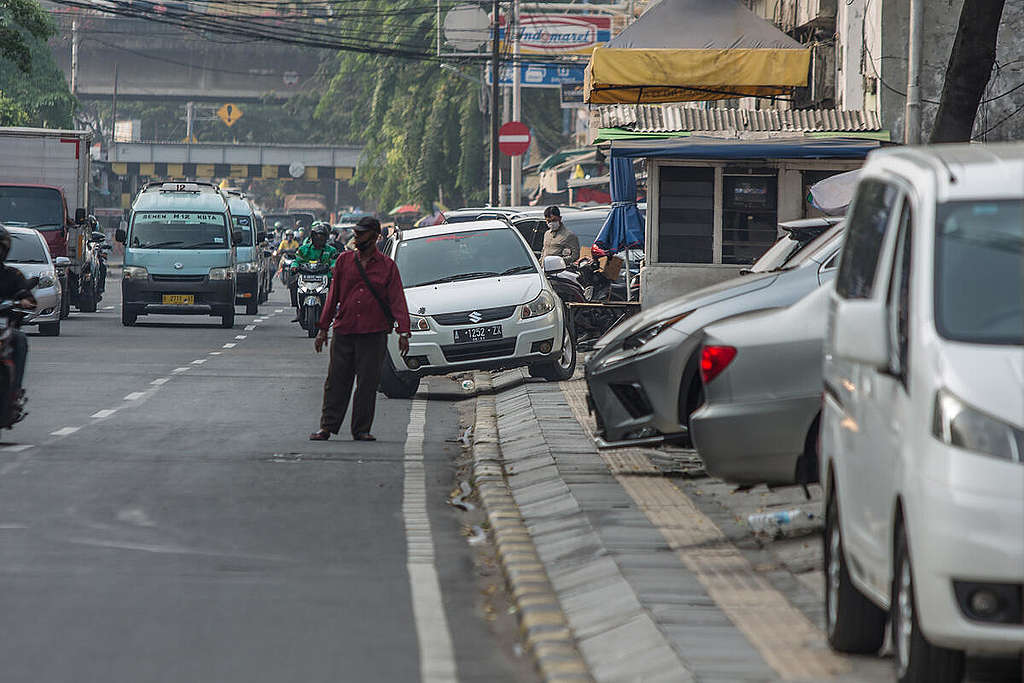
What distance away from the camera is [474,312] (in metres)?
18.3

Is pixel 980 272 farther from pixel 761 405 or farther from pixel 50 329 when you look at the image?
pixel 50 329

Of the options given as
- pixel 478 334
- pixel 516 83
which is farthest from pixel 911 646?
pixel 516 83

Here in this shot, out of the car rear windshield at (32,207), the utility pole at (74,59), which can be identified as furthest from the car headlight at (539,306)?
the utility pole at (74,59)

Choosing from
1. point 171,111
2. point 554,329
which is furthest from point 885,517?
point 171,111

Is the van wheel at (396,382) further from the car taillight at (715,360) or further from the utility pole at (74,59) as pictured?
the utility pole at (74,59)

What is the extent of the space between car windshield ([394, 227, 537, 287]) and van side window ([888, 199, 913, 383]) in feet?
43.1

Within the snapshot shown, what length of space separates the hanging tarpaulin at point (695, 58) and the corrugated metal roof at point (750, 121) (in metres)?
0.30

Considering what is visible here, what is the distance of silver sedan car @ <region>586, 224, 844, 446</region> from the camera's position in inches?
441

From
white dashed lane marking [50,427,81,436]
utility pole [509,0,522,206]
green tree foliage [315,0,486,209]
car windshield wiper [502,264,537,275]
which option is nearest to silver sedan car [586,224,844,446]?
white dashed lane marking [50,427,81,436]

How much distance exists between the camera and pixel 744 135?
68.0 feet

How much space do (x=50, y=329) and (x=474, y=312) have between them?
37.6 feet

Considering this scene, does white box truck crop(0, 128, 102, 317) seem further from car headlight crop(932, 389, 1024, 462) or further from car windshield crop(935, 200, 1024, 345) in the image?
car headlight crop(932, 389, 1024, 462)

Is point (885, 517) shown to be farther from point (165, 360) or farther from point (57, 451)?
point (165, 360)

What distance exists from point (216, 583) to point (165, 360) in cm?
1536
